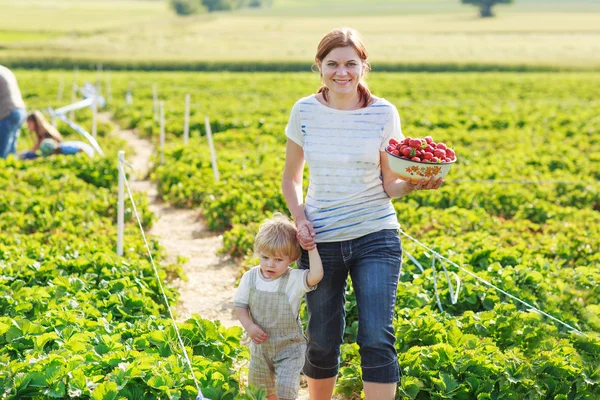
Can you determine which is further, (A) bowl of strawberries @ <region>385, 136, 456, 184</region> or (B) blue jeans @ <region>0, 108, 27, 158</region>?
(B) blue jeans @ <region>0, 108, 27, 158</region>

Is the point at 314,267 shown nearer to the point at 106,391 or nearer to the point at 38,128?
the point at 106,391

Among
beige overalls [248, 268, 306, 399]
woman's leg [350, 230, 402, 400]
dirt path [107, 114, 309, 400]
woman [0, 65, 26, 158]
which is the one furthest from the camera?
woman [0, 65, 26, 158]

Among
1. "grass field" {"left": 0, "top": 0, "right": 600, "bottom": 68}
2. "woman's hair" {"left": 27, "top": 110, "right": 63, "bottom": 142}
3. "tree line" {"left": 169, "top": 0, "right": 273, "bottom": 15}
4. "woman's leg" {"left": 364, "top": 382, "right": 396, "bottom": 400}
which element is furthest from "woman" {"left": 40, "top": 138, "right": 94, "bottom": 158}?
"tree line" {"left": 169, "top": 0, "right": 273, "bottom": 15}

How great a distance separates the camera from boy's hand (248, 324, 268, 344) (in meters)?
4.19

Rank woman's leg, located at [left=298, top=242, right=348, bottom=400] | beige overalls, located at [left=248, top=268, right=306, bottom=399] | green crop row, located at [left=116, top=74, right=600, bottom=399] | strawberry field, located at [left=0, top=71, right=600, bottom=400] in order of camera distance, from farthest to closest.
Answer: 1. green crop row, located at [left=116, top=74, right=600, bottom=399]
2. strawberry field, located at [left=0, top=71, right=600, bottom=400]
3. beige overalls, located at [left=248, top=268, right=306, bottom=399]
4. woman's leg, located at [left=298, top=242, right=348, bottom=400]

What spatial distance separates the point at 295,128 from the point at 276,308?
948 mm

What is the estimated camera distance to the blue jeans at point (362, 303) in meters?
3.91

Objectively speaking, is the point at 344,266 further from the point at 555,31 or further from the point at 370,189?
the point at 555,31

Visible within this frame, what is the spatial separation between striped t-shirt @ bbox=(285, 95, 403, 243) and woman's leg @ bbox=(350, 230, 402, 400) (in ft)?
0.46

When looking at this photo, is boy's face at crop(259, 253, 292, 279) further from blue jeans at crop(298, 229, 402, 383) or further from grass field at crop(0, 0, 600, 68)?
grass field at crop(0, 0, 600, 68)

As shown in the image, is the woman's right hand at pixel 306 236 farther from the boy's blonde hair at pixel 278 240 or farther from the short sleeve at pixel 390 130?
the short sleeve at pixel 390 130

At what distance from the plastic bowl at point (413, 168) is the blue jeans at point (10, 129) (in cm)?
874

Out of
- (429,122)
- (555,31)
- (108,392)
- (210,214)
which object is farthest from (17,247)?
(555,31)

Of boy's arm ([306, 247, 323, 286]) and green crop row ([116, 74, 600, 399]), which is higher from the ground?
boy's arm ([306, 247, 323, 286])
